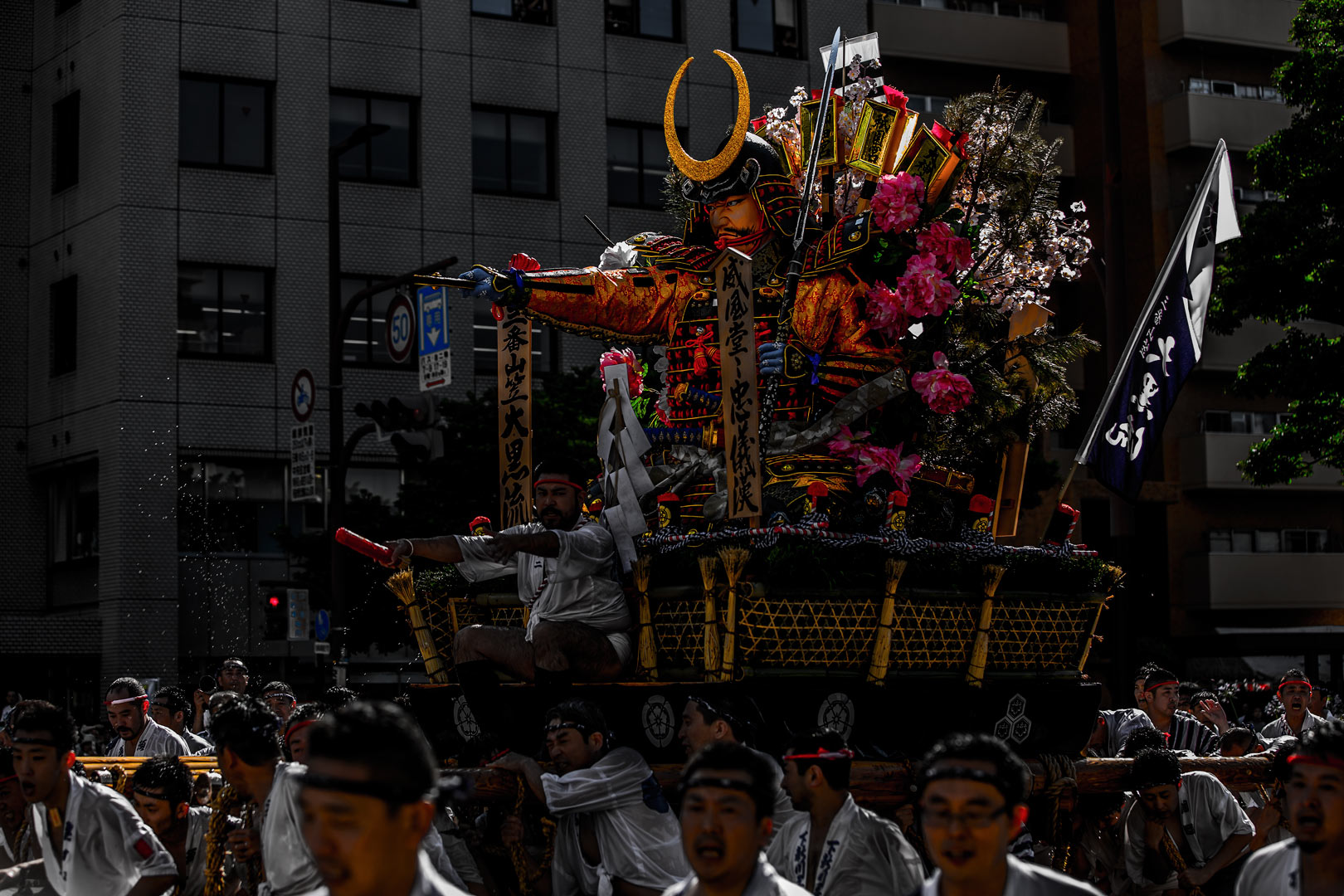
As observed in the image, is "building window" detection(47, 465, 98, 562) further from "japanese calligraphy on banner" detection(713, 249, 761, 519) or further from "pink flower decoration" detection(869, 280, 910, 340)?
"japanese calligraphy on banner" detection(713, 249, 761, 519)

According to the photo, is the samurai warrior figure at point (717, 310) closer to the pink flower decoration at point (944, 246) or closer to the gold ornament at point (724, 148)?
the gold ornament at point (724, 148)

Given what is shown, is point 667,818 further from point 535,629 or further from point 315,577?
point 315,577

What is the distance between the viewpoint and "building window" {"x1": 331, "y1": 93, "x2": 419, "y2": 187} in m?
24.4

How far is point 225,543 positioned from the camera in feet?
76.5

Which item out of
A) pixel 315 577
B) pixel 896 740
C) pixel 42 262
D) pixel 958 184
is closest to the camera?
pixel 896 740

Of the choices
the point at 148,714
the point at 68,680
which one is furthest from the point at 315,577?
the point at 148,714

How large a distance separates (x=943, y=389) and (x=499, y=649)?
2.71 m

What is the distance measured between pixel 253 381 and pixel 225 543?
2.32 m

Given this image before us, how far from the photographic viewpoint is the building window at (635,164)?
26.0 metres

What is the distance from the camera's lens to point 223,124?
77.9ft

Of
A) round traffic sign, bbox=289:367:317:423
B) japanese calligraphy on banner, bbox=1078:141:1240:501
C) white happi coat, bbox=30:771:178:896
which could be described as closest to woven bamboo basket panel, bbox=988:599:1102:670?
japanese calligraphy on banner, bbox=1078:141:1240:501

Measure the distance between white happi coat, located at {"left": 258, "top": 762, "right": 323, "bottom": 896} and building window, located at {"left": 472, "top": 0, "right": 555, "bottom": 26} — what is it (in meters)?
21.3

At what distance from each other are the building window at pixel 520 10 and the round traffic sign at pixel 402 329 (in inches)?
406

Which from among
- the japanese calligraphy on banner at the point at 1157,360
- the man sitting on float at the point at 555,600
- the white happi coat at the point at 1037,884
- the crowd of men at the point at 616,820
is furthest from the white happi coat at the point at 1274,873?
the japanese calligraphy on banner at the point at 1157,360
